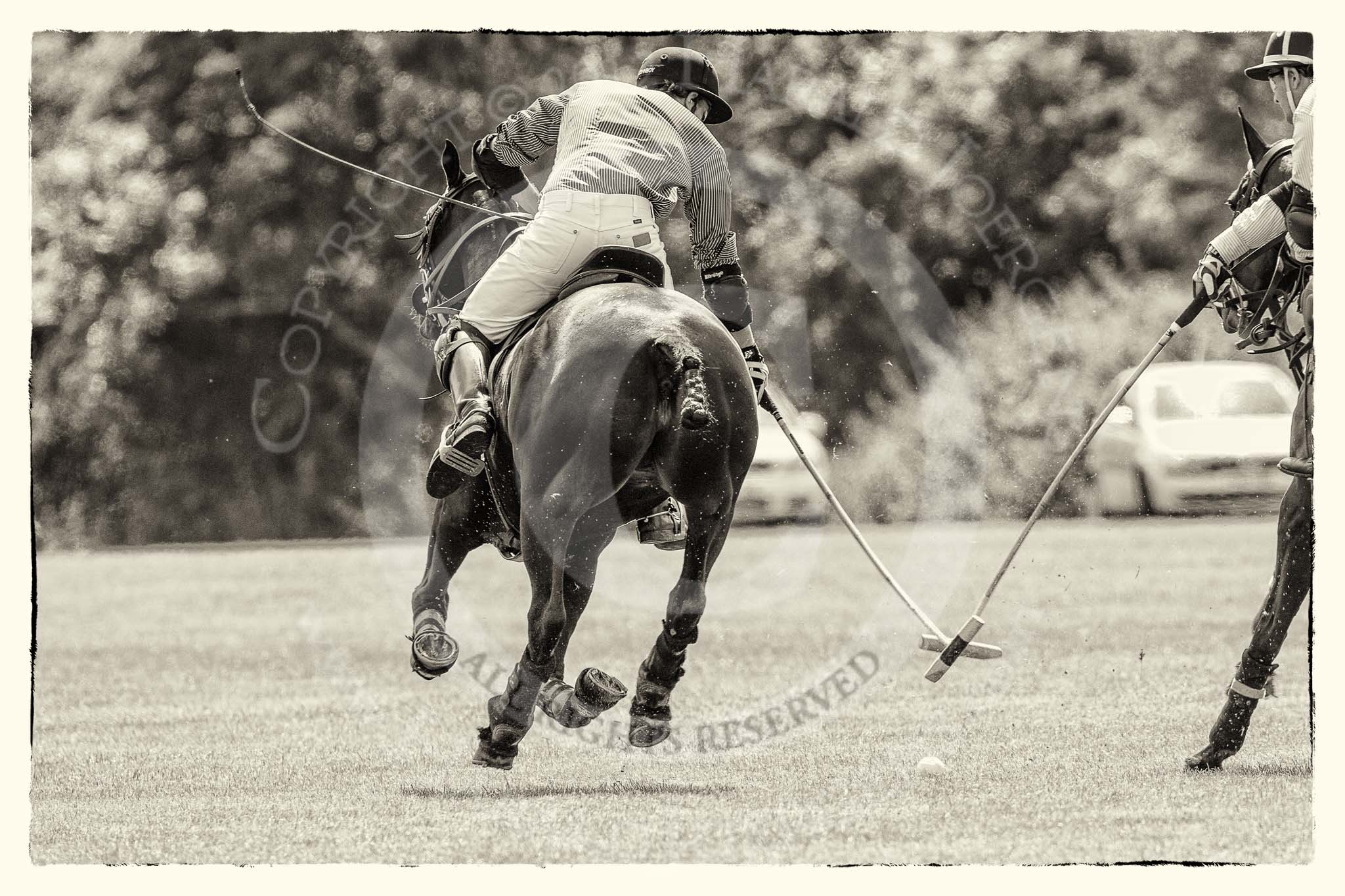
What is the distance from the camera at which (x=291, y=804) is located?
22.4 feet

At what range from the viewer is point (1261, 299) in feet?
23.9

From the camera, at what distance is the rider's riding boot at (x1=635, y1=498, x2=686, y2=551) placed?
7727 millimetres

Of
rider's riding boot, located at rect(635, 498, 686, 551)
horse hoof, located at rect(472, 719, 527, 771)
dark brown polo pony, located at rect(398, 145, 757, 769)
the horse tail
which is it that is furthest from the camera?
rider's riding boot, located at rect(635, 498, 686, 551)

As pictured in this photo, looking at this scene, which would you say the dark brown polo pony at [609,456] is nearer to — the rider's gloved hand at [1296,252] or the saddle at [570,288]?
the saddle at [570,288]

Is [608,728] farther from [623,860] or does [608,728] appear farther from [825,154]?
[825,154]

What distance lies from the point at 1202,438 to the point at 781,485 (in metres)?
4.49

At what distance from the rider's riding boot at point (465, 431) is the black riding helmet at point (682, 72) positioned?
1.29m

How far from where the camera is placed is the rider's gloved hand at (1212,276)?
7.23m

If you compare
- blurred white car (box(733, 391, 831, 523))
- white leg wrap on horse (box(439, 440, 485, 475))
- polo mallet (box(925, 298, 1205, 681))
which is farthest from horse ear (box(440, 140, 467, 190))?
blurred white car (box(733, 391, 831, 523))

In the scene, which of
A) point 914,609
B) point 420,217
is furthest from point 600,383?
point 420,217

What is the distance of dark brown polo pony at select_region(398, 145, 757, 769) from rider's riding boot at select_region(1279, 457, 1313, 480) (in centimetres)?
198

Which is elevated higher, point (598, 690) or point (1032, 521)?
point (1032, 521)

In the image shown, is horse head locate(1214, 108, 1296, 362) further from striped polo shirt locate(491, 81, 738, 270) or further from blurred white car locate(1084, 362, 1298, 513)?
blurred white car locate(1084, 362, 1298, 513)

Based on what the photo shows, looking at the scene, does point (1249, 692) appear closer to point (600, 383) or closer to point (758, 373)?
point (758, 373)
